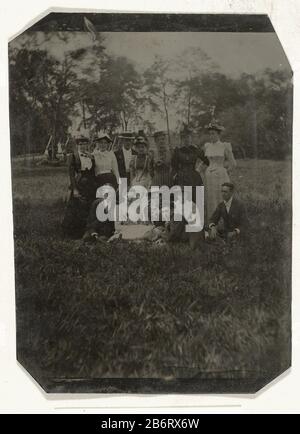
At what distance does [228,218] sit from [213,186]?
259 mm

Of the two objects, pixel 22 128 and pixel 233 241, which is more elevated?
pixel 22 128

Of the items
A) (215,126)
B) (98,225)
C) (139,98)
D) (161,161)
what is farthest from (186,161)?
(98,225)

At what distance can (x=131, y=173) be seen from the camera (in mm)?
4211

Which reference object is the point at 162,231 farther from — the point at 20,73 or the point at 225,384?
the point at 20,73

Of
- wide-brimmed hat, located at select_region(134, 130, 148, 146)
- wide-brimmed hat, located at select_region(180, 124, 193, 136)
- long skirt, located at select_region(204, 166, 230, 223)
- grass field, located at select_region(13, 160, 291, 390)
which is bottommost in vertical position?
grass field, located at select_region(13, 160, 291, 390)

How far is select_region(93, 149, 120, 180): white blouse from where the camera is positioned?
4207 mm

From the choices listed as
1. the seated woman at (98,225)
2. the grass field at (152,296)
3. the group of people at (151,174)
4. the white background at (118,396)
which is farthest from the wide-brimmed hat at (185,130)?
the white background at (118,396)

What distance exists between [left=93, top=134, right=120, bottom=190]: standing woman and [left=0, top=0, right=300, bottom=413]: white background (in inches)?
25.5

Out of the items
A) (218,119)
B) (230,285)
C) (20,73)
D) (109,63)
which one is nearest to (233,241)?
(230,285)

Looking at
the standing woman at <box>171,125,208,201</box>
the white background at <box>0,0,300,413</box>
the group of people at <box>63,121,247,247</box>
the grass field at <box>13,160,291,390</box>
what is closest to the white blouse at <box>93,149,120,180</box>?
the group of people at <box>63,121,247,247</box>

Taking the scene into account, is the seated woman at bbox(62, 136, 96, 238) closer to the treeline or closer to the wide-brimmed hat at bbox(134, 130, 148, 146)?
the treeline

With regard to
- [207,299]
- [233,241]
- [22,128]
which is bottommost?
[207,299]

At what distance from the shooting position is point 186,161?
4219 millimetres
